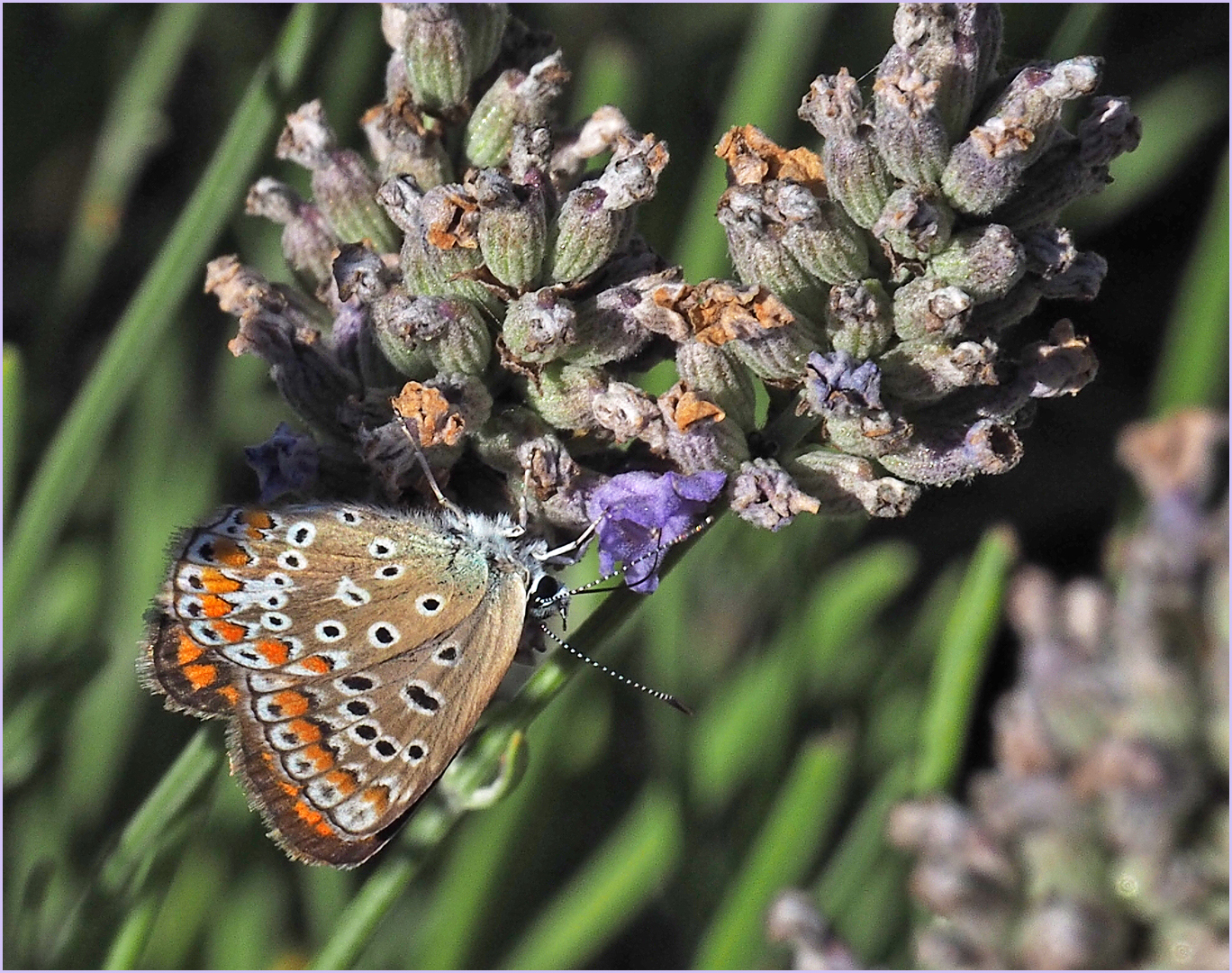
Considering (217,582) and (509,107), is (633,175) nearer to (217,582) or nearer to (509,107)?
(509,107)

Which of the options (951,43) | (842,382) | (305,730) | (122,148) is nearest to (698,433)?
(842,382)

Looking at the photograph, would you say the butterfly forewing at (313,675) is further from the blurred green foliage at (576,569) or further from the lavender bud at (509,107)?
the lavender bud at (509,107)

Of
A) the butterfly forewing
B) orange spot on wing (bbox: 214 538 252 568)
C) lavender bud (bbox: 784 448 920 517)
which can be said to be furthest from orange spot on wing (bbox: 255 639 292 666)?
lavender bud (bbox: 784 448 920 517)

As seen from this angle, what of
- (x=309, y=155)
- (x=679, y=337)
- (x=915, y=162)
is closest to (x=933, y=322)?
(x=915, y=162)

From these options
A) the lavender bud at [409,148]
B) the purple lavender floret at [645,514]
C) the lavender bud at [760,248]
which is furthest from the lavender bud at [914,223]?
the lavender bud at [409,148]

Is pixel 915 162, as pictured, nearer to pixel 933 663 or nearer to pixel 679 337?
pixel 679 337

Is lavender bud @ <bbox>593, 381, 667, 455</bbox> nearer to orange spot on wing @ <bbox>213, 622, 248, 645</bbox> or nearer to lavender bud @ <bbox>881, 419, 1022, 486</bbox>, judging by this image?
lavender bud @ <bbox>881, 419, 1022, 486</bbox>
